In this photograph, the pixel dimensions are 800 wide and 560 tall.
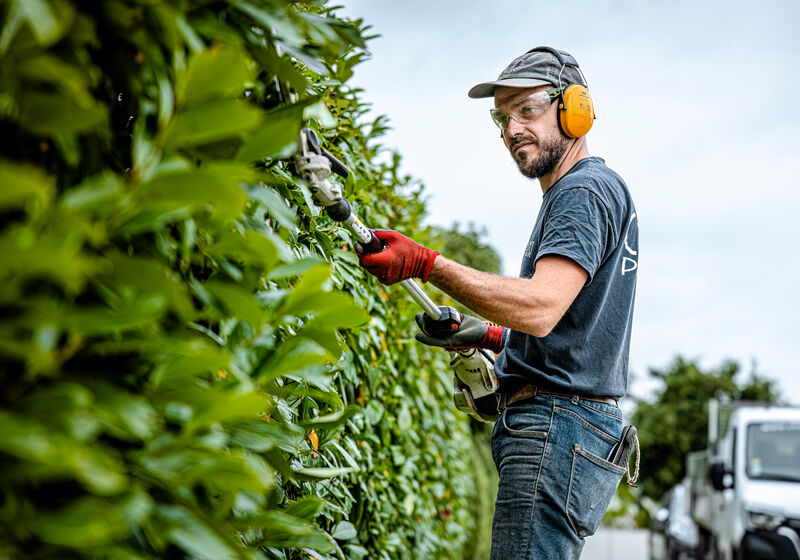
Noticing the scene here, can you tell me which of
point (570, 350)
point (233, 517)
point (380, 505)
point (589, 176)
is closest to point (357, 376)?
point (380, 505)

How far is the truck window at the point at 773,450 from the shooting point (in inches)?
311

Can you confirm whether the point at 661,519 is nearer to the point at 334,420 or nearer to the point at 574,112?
the point at 574,112

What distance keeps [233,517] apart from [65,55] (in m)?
0.71

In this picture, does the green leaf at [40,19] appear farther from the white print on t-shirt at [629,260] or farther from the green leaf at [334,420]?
the white print on t-shirt at [629,260]

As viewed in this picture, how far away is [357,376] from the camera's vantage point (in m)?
2.57

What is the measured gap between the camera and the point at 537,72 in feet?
8.06

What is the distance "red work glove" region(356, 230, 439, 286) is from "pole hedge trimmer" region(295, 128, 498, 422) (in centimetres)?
6

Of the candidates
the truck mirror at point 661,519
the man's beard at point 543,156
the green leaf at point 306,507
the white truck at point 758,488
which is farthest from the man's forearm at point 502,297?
the truck mirror at point 661,519

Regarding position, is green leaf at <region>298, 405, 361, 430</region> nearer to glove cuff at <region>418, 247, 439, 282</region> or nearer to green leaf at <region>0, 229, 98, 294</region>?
glove cuff at <region>418, 247, 439, 282</region>

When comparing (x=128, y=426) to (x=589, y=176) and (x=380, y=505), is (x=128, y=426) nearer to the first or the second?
(x=589, y=176)

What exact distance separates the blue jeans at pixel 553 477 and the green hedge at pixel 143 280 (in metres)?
0.98

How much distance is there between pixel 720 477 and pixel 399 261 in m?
7.54

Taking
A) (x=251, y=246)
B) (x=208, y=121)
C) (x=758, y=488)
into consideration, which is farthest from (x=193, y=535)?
(x=758, y=488)

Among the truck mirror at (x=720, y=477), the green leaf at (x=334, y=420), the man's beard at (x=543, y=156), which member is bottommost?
the green leaf at (x=334, y=420)
